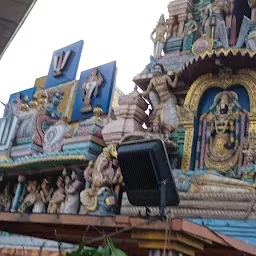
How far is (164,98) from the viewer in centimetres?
1060

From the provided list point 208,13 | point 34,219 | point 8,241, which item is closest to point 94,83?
point 208,13

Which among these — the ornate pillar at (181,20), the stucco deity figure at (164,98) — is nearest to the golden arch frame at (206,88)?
the stucco deity figure at (164,98)

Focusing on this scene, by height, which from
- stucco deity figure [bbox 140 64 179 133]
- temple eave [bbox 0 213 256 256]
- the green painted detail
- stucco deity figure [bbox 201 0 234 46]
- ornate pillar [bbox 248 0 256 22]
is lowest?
temple eave [bbox 0 213 256 256]

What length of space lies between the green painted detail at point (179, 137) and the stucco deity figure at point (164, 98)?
14 cm

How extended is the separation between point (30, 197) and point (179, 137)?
14.6ft

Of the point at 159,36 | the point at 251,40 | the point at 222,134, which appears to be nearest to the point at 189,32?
the point at 159,36

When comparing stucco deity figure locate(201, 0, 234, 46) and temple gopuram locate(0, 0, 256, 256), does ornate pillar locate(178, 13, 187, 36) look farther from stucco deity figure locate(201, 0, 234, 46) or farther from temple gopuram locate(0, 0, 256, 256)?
stucco deity figure locate(201, 0, 234, 46)

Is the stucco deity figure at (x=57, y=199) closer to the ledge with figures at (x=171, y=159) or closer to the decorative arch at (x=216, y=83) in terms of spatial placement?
the ledge with figures at (x=171, y=159)

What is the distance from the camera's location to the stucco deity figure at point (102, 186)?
8820mm

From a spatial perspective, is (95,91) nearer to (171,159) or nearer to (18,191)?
(18,191)

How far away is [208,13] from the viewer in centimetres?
1141

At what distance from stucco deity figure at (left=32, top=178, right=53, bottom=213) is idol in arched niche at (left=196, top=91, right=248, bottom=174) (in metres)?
4.09

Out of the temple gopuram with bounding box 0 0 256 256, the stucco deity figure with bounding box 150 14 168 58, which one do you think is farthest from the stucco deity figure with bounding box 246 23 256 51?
the stucco deity figure with bounding box 150 14 168 58

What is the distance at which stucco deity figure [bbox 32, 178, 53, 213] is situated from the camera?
10.9 metres
